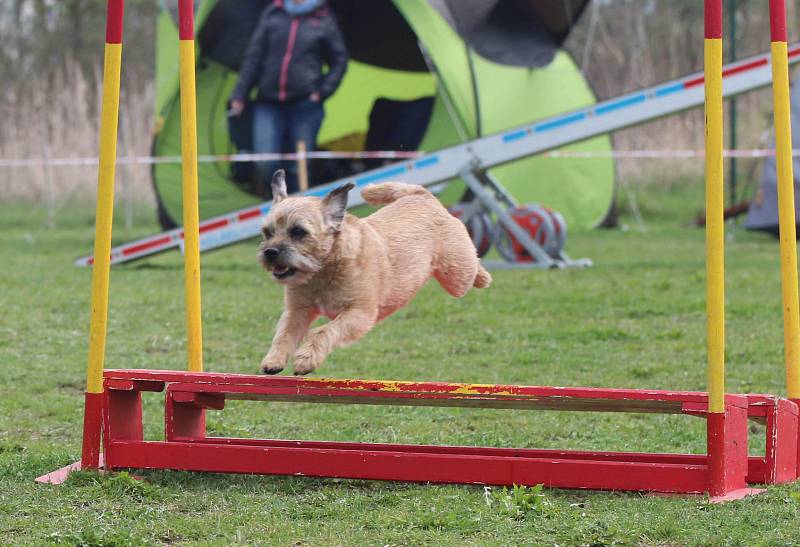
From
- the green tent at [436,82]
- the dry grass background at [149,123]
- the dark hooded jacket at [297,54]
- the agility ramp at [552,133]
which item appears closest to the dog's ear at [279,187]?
the agility ramp at [552,133]

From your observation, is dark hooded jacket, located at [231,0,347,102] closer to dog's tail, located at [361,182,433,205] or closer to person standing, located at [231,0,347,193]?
person standing, located at [231,0,347,193]

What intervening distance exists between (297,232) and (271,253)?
0.13 meters

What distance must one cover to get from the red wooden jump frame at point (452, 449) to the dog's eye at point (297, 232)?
717 millimetres

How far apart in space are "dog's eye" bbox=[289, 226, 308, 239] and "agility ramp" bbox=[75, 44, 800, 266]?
6.43 metres

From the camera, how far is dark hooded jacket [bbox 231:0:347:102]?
14.5 metres

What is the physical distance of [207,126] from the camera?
1714 centimetres

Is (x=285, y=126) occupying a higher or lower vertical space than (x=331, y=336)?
higher

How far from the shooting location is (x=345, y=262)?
4.32 m

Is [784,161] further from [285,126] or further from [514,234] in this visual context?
[285,126]

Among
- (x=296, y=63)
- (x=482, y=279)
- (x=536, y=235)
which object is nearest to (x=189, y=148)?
(x=482, y=279)

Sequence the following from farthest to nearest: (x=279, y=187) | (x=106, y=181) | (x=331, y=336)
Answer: (x=106, y=181), (x=279, y=187), (x=331, y=336)

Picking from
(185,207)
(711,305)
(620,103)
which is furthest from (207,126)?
(711,305)

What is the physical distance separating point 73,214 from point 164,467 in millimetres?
14919

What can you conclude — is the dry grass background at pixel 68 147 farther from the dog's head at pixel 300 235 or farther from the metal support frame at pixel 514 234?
the dog's head at pixel 300 235
